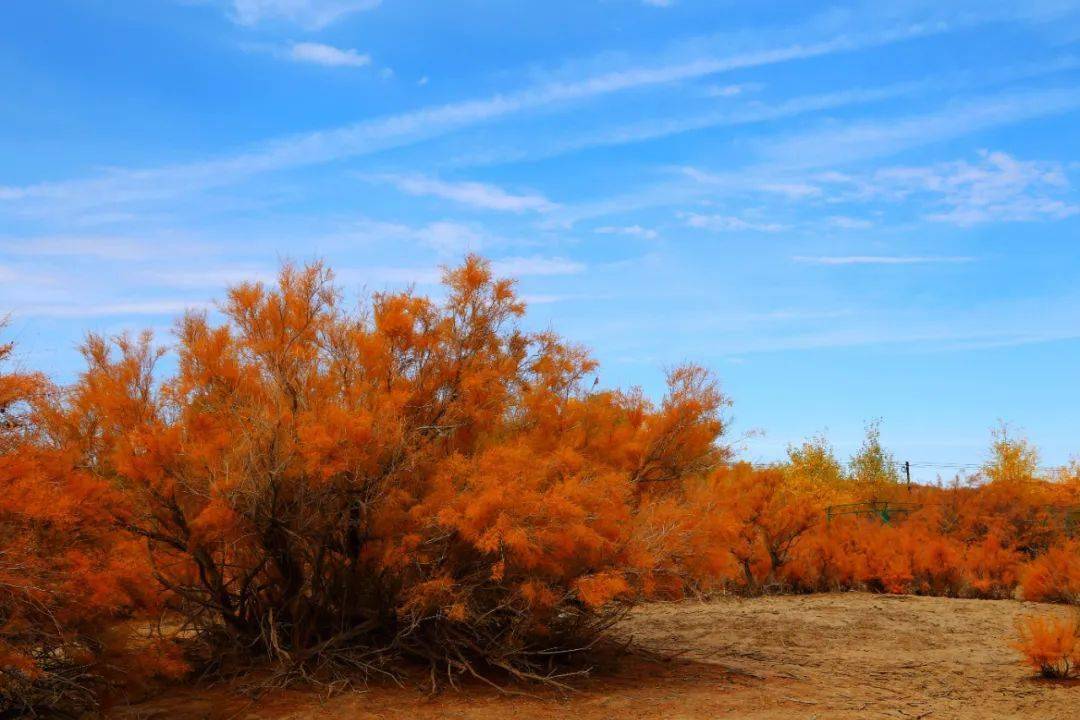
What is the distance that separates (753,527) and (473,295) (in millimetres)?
10437

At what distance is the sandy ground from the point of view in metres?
9.16

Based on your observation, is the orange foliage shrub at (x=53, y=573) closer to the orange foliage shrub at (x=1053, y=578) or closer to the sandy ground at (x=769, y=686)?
the sandy ground at (x=769, y=686)

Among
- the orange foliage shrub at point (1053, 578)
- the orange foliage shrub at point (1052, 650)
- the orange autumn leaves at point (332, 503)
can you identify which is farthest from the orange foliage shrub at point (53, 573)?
the orange foliage shrub at point (1053, 578)

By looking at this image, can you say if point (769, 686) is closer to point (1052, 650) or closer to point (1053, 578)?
point (1052, 650)

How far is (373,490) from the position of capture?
9781mm

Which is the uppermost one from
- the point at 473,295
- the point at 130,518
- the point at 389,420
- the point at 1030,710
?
the point at 473,295

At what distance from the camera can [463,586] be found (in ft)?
31.6

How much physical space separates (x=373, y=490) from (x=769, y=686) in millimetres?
4679

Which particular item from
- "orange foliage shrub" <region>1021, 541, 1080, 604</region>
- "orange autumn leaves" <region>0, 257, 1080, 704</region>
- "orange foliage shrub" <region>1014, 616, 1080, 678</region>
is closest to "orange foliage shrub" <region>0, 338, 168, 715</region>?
"orange autumn leaves" <region>0, 257, 1080, 704</region>

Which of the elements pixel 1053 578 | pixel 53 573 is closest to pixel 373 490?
pixel 53 573

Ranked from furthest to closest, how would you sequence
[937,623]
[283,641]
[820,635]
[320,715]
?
[937,623] → [820,635] → [283,641] → [320,715]

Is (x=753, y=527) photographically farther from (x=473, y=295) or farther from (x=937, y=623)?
(x=473, y=295)

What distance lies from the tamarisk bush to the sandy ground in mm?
592

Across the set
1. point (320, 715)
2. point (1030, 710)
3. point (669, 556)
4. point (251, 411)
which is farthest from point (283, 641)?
point (1030, 710)
